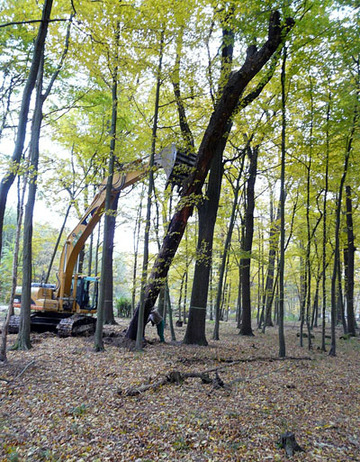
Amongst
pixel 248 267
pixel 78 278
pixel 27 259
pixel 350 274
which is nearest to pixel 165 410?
pixel 27 259

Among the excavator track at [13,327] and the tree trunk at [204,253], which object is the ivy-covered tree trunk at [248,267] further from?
the excavator track at [13,327]

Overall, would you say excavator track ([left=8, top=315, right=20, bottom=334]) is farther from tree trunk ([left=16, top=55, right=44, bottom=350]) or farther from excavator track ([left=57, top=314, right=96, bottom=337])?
tree trunk ([left=16, top=55, right=44, bottom=350])

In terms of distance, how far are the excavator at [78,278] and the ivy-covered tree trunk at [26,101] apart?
2426mm

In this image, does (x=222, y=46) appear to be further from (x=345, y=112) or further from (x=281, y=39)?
(x=345, y=112)

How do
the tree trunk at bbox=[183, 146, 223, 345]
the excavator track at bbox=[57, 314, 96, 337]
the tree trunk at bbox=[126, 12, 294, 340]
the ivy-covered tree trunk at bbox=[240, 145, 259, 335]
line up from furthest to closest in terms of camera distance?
the ivy-covered tree trunk at bbox=[240, 145, 259, 335] < the tree trunk at bbox=[183, 146, 223, 345] < the excavator track at bbox=[57, 314, 96, 337] < the tree trunk at bbox=[126, 12, 294, 340]

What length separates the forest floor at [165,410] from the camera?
324 centimetres

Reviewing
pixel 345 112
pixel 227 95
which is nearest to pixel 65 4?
pixel 227 95

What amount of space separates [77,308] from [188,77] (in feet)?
26.5

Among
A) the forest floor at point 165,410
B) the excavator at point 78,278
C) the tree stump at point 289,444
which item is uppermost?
the excavator at point 78,278

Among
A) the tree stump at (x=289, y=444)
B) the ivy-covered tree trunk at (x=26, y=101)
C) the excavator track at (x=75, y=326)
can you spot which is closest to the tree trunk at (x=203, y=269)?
the excavator track at (x=75, y=326)

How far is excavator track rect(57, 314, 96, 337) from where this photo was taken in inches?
358

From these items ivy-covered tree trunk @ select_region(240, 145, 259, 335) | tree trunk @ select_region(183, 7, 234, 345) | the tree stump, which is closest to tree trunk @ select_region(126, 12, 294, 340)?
tree trunk @ select_region(183, 7, 234, 345)

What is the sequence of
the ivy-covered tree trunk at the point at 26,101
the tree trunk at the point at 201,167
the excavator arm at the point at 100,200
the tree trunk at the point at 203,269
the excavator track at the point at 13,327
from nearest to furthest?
the ivy-covered tree trunk at the point at 26,101 → the tree trunk at the point at 201,167 → the excavator arm at the point at 100,200 → the excavator track at the point at 13,327 → the tree trunk at the point at 203,269

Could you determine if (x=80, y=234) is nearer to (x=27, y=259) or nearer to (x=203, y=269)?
(x=27, y=259)
